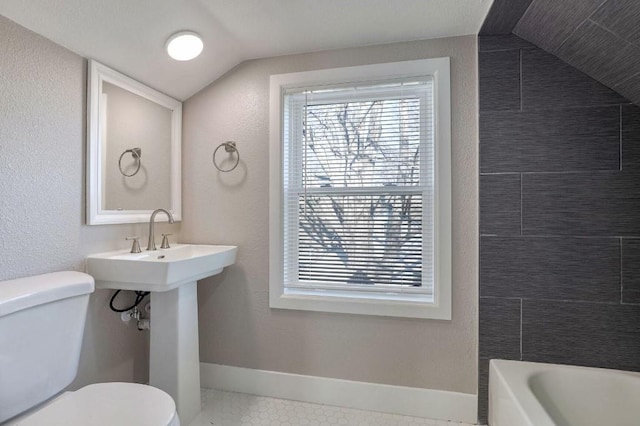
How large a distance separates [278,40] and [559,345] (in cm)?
222

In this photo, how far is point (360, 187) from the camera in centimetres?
202

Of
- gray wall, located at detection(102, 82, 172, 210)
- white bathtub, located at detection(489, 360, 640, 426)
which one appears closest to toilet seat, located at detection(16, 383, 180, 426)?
gray wall, located at detection(102, 82, 172, 210)

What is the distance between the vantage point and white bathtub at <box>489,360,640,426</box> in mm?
1475

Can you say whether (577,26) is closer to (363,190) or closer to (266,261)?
(363,190)

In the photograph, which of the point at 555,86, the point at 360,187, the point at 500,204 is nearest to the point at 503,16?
the point at 555,86

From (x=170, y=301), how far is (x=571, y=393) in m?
1.98

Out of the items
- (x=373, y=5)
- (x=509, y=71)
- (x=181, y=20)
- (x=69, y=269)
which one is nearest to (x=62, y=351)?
(x=69, y=269)

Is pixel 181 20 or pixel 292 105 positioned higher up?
pixel 181 20

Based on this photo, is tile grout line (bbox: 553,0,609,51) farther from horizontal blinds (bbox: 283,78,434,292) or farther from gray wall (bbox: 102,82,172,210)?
gray wall (bbox: 102,82,172,210)

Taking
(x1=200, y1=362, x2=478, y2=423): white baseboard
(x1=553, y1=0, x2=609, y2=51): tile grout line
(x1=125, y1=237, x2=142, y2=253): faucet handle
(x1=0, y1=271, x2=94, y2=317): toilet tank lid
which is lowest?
(x1=200, y1=362, x2=478, y2=423): white baseboard

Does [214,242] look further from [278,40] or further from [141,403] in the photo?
[278,40]

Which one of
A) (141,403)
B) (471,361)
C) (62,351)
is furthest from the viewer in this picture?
(471,361)

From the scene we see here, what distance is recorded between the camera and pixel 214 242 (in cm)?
222

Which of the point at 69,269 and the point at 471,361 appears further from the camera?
the point at 471,361
